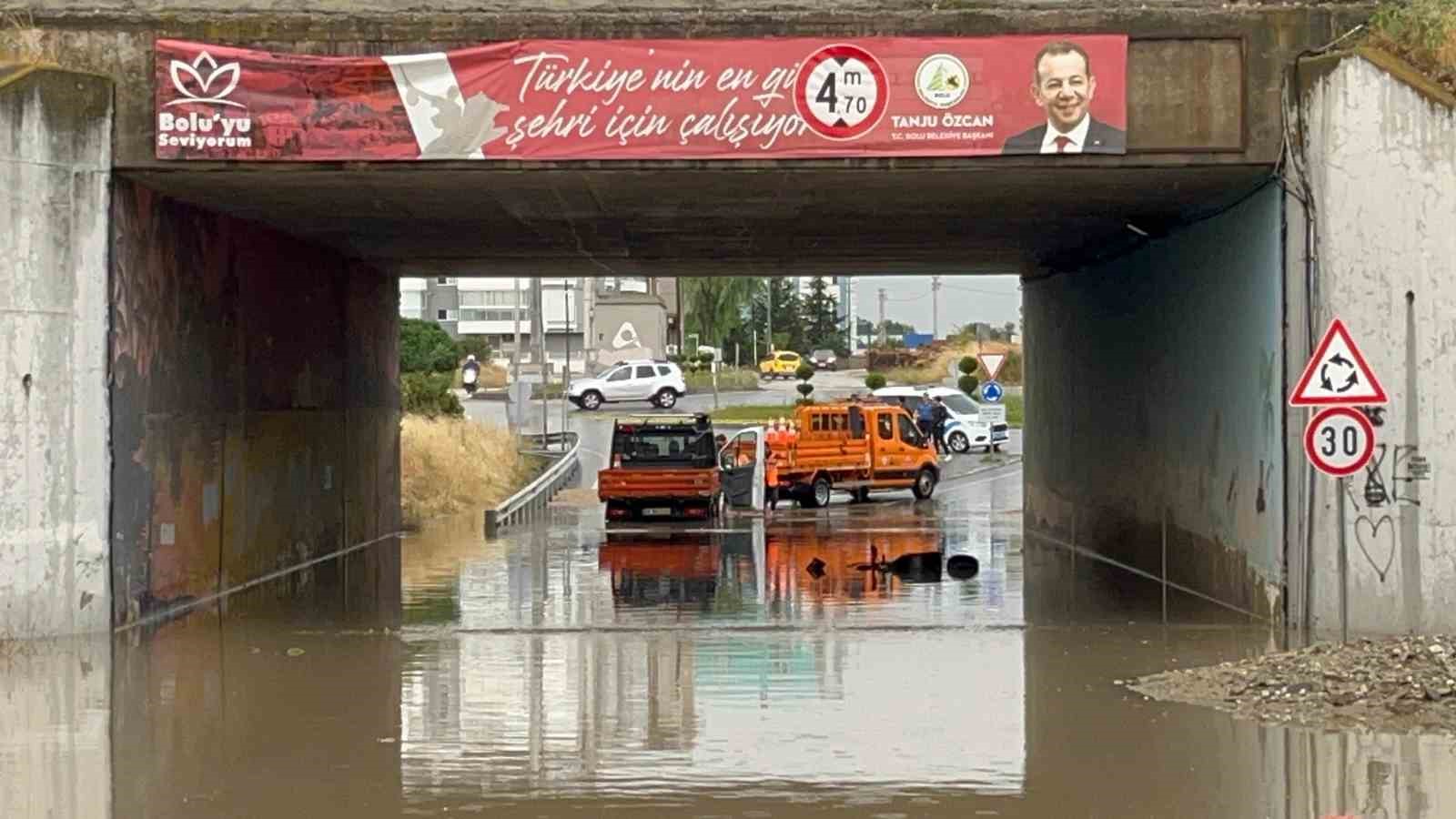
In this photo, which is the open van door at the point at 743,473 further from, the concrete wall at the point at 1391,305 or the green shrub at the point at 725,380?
the green shrub at the point at 725,380

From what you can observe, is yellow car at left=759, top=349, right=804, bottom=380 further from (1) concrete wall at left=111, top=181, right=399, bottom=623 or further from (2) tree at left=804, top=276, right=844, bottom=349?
(1) concrete wall at left=111, top=181, right=399, bottom=623

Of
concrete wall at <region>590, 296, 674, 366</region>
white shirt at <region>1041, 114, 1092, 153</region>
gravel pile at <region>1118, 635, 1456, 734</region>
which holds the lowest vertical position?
gravel pile at <region>1118, 635, 1456, 734</region>

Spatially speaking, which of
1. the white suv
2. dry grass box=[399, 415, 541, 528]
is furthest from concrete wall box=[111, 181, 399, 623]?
the white suv

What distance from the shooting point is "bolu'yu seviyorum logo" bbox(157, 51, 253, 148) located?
662 inches

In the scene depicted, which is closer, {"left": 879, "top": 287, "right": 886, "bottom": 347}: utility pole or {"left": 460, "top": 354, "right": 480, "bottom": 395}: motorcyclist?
{"left": 460, "top": 354, "right": 480, "bottom": 395}: motorcyclist

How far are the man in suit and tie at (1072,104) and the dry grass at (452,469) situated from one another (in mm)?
18426

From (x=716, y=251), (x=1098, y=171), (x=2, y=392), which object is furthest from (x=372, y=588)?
(x=1098, y=171)

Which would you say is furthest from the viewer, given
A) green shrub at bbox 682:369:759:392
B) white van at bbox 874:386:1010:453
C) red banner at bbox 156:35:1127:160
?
green shrub at bbox 682:369:759:392

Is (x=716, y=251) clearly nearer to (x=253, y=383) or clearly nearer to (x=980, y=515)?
Result: (x=253, y=383)

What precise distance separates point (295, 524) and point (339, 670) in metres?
9.85

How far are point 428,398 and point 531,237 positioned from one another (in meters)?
22.3

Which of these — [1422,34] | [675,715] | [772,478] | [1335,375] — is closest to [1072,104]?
[1422,34]

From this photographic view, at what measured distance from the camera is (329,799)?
10.2 metres

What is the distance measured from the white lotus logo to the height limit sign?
5.04m
